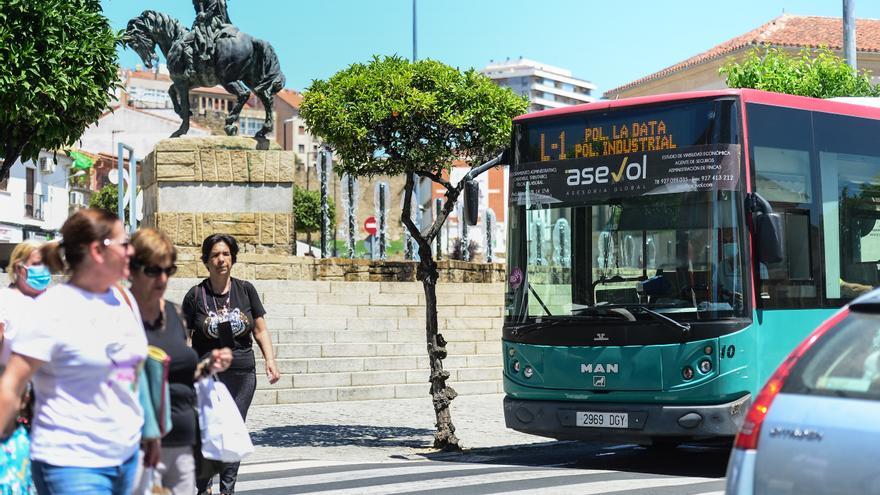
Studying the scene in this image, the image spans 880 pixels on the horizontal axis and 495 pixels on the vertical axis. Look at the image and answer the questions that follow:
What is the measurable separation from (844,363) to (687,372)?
19.4ft

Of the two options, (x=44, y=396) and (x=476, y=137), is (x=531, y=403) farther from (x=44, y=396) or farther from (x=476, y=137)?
(x=44, y=396)

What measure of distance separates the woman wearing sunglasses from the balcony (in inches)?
2419

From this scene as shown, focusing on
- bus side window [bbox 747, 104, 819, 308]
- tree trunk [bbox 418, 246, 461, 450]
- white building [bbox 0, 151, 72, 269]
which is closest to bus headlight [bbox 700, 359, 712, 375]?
bus side window [bbox 747, 104, 819, 308]

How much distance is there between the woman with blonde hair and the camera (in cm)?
461

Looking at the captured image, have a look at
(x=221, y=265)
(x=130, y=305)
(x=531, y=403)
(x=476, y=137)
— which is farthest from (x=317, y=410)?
(x=130, y=305)

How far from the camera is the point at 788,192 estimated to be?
36.0 ft

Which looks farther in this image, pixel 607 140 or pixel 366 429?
pixel 366 429

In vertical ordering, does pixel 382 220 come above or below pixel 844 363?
above

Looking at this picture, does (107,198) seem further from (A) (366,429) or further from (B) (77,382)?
(B) (77,382)

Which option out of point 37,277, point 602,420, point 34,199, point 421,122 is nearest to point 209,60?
point 421,122

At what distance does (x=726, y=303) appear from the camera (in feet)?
34.3

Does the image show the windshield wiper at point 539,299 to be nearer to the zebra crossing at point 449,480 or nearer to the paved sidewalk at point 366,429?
the zebra crossing at point 449,480

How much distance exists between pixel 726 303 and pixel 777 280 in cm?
59

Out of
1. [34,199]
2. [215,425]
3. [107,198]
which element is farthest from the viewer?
[107,198]
